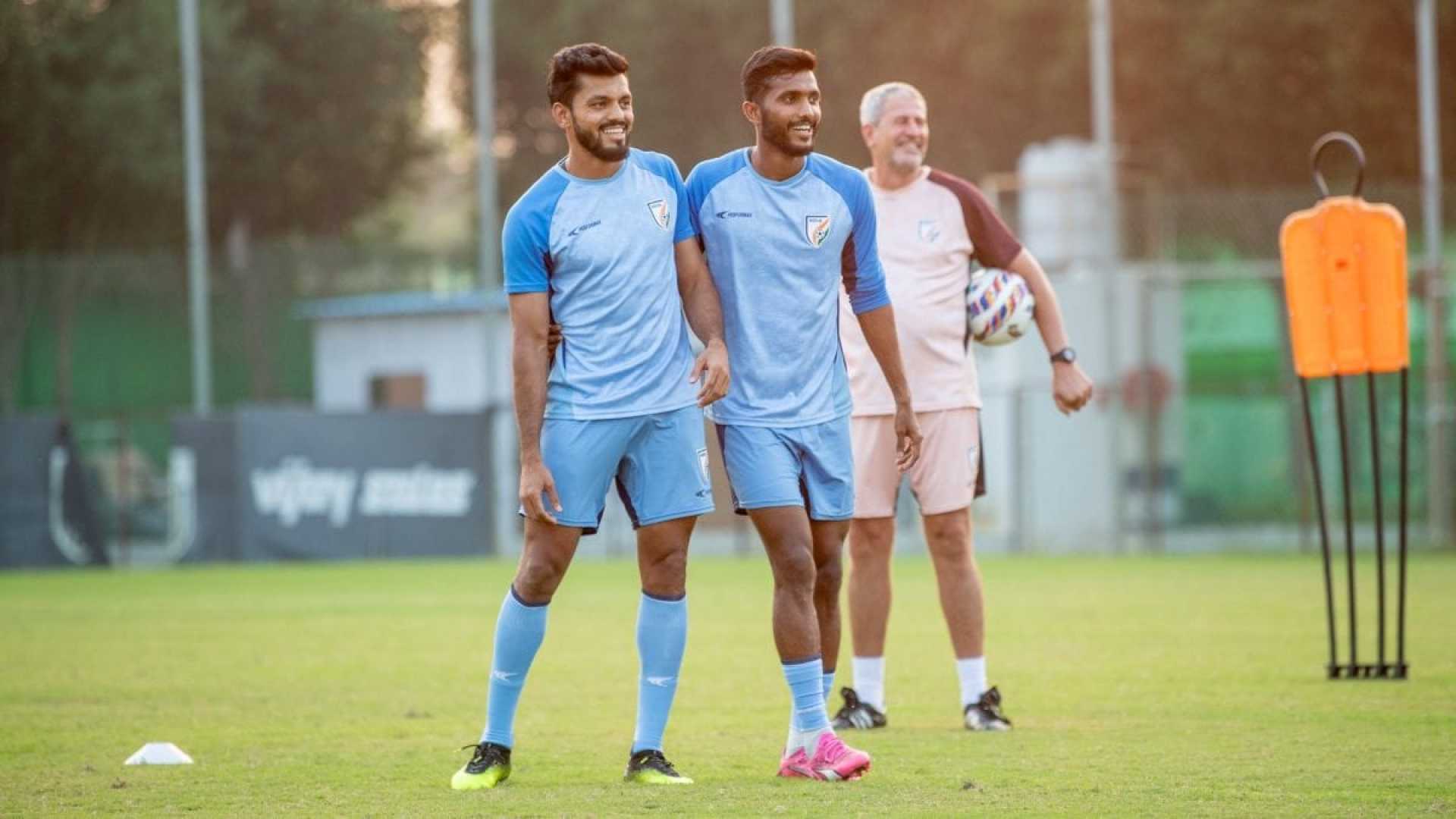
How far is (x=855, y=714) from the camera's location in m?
8.99

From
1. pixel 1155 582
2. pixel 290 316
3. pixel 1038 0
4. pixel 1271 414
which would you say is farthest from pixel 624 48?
pixel 1155 582

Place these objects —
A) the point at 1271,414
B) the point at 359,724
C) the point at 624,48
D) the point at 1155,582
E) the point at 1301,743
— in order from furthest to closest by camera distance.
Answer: the point at 624,48
the point at 1271,414
the point at 1155,582
the point at 359,724
the point at 1301,743

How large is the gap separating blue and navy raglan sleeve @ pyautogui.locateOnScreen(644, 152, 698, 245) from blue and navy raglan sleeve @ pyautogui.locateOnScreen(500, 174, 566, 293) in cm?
34

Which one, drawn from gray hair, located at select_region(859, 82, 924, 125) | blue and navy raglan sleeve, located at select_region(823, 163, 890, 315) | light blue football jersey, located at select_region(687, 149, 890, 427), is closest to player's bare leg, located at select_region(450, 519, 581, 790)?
light blue football jersey, located at select_region(687, 149, 890, 427)

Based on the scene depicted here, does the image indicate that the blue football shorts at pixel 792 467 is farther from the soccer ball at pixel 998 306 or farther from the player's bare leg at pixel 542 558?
the soccer ball at pixel 998 306

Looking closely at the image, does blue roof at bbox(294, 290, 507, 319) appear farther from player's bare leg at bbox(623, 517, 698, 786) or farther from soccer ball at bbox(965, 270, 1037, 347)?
player's bare leg at bbox(623, 517, 698, 786)

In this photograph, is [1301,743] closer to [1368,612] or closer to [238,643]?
[1368,612]

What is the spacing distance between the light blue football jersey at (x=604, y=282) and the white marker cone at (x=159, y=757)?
1942mm

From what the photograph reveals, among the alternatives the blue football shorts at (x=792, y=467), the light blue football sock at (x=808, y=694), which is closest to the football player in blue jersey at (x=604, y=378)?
the blue football shorts at (x=792, y=467)

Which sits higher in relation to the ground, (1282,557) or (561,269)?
(561,269)

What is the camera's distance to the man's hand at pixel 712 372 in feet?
23.6

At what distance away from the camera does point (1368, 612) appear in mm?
14352

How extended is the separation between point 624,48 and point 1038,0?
339 inches

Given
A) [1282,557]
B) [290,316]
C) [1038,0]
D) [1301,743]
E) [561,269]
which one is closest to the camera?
[561,269]
